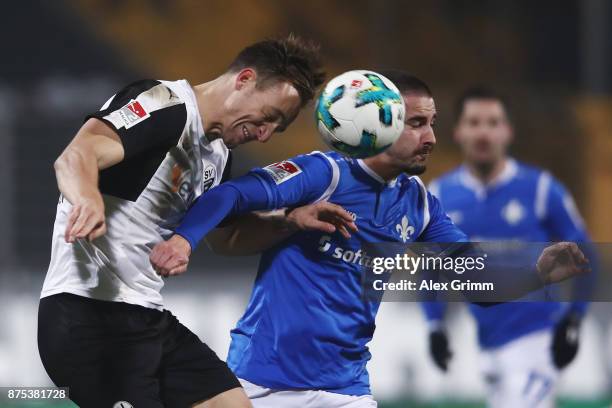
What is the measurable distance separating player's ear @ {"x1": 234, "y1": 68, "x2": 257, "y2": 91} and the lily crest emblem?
0.83m

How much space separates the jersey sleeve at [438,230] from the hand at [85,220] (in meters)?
1.56

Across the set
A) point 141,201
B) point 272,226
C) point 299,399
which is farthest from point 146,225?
point 299,399

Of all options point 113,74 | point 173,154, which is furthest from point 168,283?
point 173,154

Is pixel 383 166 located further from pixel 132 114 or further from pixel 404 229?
pixel 132 114

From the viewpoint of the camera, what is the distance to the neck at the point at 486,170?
6664mm

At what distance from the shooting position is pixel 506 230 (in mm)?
6527

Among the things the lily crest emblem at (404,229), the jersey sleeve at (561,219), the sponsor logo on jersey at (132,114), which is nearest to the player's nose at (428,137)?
the lily crest emblem at (404,229)

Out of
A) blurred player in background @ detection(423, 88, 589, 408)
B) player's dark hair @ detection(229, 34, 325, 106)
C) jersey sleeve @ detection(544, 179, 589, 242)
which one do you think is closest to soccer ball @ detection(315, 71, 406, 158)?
player's dark hair @ detection(229, 34, 325, 106)

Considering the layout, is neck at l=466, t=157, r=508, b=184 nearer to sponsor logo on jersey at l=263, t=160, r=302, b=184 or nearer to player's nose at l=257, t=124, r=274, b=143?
sponsor logo on jersey at l=263, t=160, r=302, b=184

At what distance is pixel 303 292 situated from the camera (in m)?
4.11

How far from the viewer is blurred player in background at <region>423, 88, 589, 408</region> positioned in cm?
630

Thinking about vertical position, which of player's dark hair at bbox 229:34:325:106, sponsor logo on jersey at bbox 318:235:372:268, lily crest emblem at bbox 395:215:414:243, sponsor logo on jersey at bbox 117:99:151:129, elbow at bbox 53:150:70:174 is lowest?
elbow at bbox 53:150:70:174

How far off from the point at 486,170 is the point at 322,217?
3.01 m

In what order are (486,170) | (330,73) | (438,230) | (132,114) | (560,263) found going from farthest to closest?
(330,73) < (486,170) < (438,230) < (560,263) < (132,114)
